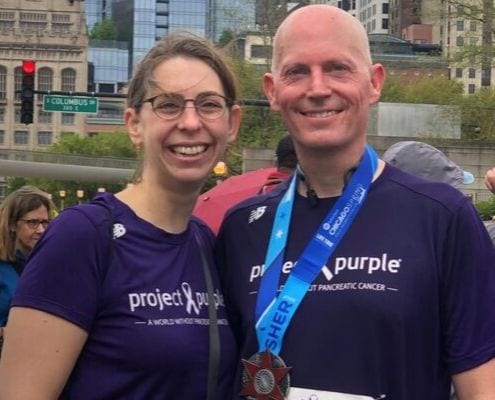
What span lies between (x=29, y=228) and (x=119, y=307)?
180 inches

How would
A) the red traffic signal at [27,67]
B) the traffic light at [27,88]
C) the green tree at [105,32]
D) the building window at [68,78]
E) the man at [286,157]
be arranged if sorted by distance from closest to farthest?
the man at [286,157] → the red traffic signal at [27,67] → the traffic light at [27,88] → the building window at [68,78] → the green tree at [105,32]

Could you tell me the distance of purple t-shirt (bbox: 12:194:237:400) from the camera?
8.75ft

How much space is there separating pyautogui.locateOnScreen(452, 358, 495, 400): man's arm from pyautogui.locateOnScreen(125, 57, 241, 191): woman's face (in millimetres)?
961

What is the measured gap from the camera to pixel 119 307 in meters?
2.74

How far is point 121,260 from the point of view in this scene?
9.13 feet

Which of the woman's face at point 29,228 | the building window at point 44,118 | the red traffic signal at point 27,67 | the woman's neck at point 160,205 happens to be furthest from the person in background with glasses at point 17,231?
the building window at point 44,118

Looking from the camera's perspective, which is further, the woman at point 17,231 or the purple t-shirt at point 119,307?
the woman at point 17,231

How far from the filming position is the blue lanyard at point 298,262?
2715 millimetres

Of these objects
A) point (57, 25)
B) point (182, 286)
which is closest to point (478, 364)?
point (182, 286)

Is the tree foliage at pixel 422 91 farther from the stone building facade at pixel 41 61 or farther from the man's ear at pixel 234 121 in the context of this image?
the stone building facade at pixel 41 61

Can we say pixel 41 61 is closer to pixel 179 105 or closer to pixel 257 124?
pixel 257 124

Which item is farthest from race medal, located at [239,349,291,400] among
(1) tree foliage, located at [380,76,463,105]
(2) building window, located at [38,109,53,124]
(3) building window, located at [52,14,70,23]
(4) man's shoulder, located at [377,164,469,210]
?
(3) building window, located at [52,14,70,23]

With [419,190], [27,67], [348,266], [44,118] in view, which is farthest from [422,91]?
[44,118]

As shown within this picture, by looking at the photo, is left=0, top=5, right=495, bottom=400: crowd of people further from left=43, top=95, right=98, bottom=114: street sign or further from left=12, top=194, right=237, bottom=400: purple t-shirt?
left=43, top=95, right=98, bottom=114: street sign
